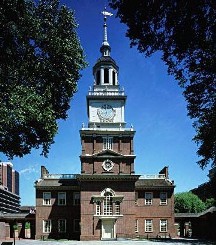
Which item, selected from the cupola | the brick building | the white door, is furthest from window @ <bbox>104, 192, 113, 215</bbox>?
the cupola

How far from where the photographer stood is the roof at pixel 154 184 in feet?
173

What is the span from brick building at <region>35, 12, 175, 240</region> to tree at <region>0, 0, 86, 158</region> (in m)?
26.6

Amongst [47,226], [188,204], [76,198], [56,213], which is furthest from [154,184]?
A: [188,204]

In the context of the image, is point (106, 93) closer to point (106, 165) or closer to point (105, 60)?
point (105, 60)

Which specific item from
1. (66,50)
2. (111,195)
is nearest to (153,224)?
(111,195)

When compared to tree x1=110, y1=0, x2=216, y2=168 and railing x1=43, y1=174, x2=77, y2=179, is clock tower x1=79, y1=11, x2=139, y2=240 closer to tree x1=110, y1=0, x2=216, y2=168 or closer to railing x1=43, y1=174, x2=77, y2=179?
railing x1=43, y1=174, x2=77, y2=179

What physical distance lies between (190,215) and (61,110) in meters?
45.0

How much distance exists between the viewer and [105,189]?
47.8m

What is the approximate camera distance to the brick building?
47438mm

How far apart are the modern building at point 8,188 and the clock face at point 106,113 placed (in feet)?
197

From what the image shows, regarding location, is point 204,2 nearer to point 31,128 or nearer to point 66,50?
point 66,50

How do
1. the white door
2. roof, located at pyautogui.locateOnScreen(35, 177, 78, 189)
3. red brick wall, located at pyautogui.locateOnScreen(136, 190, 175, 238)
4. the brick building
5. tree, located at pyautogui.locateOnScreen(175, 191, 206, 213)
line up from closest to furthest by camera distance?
the white door → the brick building → red brick wall, located at pyautogui.locateOnScreen(136, 190, 175, 238) → roof, located at pyautogui.locateOnScreen(35, 177, 78, 189) → tree, located at pyautogui.locateOnScreen(175, 191, 206, 213)

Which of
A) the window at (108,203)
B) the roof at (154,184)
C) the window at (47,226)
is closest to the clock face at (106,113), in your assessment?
the window at (108,203)

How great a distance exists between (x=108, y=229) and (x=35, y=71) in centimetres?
3232
